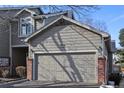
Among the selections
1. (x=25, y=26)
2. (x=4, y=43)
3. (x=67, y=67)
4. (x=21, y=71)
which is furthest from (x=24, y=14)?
(x=67, y=67)

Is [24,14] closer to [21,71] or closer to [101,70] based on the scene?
[21,71]

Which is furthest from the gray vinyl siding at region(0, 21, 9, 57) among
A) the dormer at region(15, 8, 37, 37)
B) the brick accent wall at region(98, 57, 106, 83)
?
the brick accent wall at region(98, 57, 106, 83)

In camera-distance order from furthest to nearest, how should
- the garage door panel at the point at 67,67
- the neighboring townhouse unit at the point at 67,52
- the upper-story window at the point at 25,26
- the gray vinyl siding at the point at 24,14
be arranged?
the gray vinyl siding at the point at 24,14 < the upper-story window at the point at 25,26 < the garage door panel at the point at 67,67 < the neighboring townhouse unit at the point at 67,52

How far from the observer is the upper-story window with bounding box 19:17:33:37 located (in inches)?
1029

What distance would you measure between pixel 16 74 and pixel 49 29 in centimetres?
520

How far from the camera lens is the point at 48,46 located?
21.5 meters

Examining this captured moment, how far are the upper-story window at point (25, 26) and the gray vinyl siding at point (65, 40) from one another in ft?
14.3

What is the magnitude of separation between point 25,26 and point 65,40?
6.22 meters

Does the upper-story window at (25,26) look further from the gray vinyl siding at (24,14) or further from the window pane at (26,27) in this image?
the gray vinyl siding at (24,14)

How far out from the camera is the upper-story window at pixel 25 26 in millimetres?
26141

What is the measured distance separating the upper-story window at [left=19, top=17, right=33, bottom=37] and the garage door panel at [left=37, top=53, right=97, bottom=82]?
4.89 meters

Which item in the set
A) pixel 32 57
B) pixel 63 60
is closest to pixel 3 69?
pixel 32 57

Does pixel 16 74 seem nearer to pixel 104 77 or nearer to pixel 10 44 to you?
pixel 10 44

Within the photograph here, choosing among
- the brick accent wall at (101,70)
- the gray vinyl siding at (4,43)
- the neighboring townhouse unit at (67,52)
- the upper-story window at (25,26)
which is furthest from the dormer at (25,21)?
the brick accent wall at (101,70)
